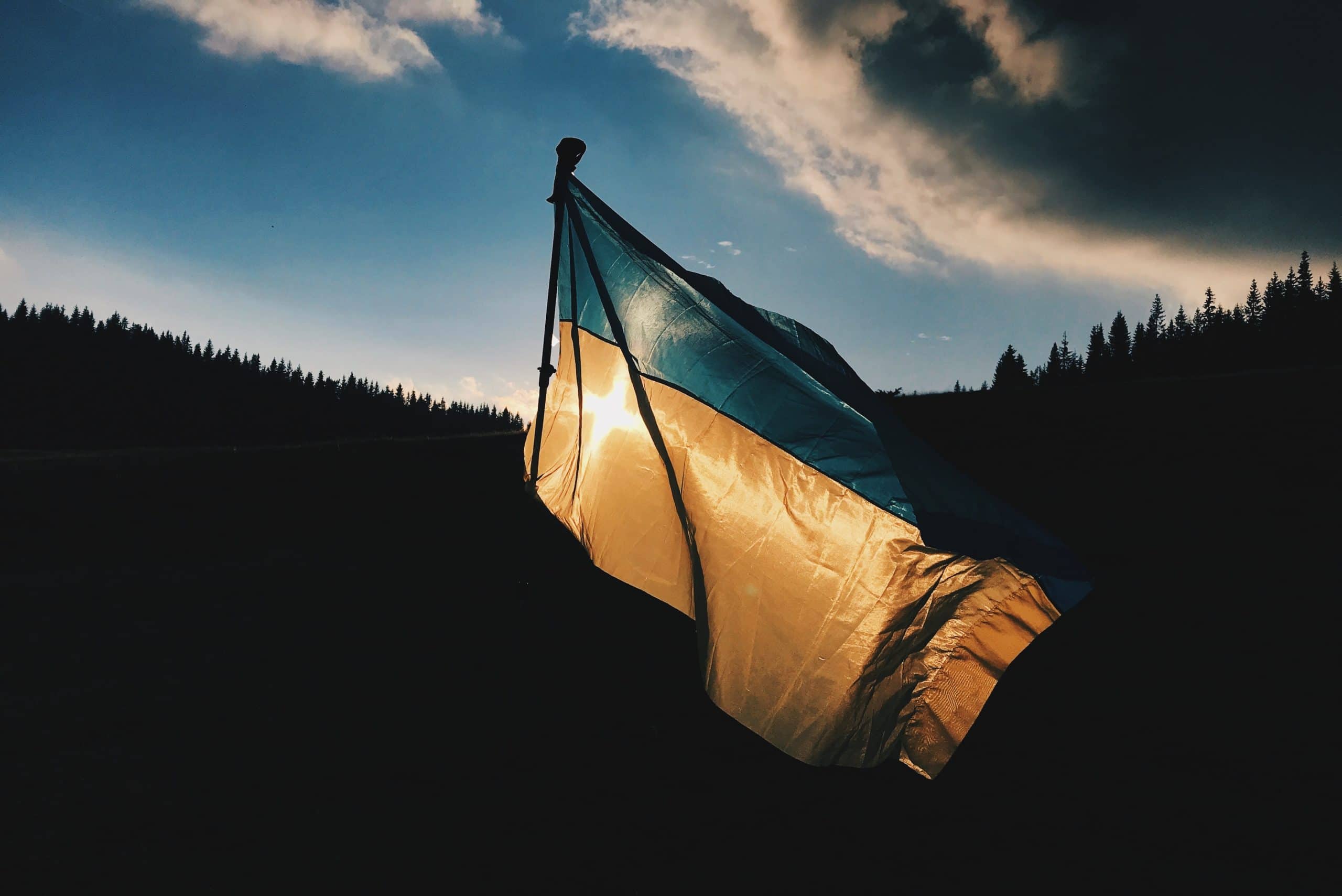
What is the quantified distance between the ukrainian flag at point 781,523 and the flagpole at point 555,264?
0.03m

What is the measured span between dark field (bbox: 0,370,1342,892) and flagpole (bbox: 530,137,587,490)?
1.17 m

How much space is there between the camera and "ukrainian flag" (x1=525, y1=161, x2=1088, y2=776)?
3545 mm

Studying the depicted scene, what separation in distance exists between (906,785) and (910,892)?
1343 mm

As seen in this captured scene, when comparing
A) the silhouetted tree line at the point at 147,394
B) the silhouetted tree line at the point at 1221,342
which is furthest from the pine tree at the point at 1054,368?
the silhouetted tree line at the point at 147,394

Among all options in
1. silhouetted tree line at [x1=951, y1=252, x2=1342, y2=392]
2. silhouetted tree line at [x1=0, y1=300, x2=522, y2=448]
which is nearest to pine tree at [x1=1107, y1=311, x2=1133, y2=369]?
silhouetted tree line at [x1=951, y1=252, x2=1342, y2=392]

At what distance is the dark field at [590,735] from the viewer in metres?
4.65

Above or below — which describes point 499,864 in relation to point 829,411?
below

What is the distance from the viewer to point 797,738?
3615 mm

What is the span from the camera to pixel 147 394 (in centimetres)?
11744

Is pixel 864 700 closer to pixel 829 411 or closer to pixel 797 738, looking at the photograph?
pixel 797 738

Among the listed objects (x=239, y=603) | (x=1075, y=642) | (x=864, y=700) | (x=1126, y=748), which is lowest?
(x=239, y=603)

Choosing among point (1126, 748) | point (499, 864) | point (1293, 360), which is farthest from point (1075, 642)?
point (1293, 360)

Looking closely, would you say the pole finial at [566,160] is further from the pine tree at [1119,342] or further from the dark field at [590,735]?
the pine tree at [1119,342]

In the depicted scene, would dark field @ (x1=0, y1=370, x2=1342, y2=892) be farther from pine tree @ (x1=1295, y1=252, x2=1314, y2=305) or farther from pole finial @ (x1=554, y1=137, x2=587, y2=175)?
pine tree @ (x1=1295, y1=252, x2=1314, y2=305)
